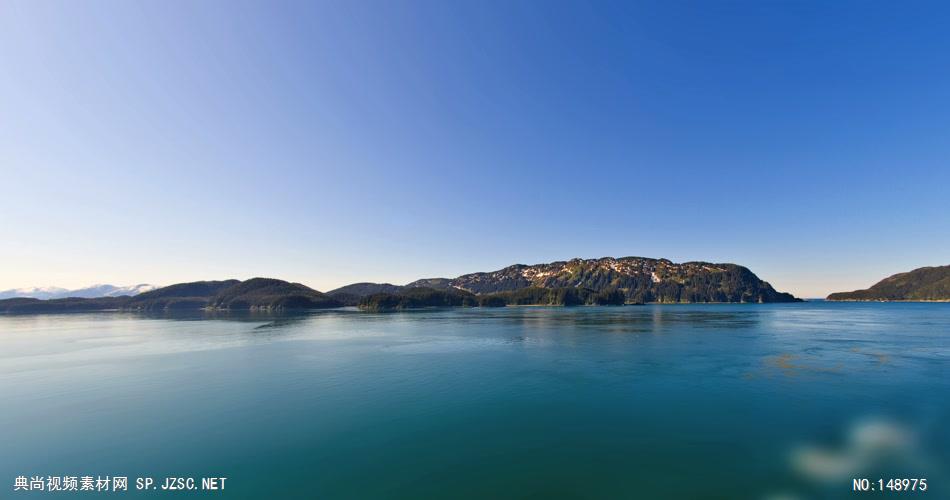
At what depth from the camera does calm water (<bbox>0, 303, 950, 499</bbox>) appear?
17.6 metres

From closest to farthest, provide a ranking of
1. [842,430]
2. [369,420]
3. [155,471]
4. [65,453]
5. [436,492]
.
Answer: [436,492], [155,471], [65,453], [842,430], [369,420]

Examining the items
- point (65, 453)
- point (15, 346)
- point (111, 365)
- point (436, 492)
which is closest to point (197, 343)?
point (111, 365)

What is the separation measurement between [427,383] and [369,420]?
10667 millimetres

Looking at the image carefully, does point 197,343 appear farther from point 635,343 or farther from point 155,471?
point 635,343

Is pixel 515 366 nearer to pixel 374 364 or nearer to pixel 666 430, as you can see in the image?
pixel 374 364

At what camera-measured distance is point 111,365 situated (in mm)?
47688

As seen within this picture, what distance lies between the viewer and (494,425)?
24.5 m

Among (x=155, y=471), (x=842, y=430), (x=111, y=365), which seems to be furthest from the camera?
(x=111, y=365)

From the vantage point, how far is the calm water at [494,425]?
17594mm

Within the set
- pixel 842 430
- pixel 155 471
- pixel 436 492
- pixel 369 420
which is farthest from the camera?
pixel 369 420

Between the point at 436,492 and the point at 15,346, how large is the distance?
101 meters

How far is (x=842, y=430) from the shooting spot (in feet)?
75.4

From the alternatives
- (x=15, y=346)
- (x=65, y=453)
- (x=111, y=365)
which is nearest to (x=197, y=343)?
(x=111, y=365)

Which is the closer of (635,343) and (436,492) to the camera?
(436,492)
